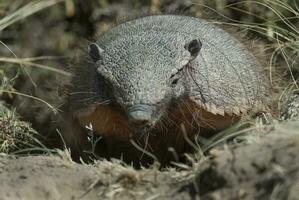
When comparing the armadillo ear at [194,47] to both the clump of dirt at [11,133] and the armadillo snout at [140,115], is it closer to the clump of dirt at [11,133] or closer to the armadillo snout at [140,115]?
the armadillo snout at [140,115]

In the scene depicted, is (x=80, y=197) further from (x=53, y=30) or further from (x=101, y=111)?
(x=53, y=30)

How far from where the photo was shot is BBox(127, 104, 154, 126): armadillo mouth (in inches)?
209

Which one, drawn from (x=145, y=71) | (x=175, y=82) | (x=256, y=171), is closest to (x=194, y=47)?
(x=175, y=82)

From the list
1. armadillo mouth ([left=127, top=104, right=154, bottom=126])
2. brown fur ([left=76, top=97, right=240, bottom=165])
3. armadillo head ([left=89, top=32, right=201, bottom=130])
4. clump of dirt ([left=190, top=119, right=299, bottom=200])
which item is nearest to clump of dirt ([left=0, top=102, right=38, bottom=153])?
brown fur ([left=76, top=97, right=240, bottom=165])

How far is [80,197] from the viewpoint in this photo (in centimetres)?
423

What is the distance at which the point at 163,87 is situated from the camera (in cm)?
564

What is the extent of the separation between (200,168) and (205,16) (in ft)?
12.2

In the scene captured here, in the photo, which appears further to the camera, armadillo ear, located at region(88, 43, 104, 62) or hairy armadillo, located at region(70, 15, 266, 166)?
armadillo ear, located at region(88, 43, 104, 62)

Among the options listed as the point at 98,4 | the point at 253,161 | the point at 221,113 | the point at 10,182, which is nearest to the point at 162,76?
the point at 221,113

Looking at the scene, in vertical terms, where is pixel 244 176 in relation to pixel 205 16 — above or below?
below

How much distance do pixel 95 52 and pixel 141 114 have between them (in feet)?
3.35

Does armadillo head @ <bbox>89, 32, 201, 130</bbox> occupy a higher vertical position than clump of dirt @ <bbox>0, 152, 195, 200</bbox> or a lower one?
higher

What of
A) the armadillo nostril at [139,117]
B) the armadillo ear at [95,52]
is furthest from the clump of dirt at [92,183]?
the armadillo ear at [95,52]

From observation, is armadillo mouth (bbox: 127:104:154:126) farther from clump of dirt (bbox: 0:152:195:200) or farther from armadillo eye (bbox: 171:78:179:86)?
clump of dirt (bbox: 0:152:195:200)
